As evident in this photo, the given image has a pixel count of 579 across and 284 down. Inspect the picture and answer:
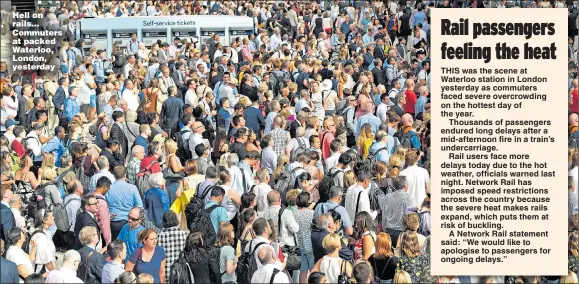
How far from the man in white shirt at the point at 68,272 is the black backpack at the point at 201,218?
1.38 meters

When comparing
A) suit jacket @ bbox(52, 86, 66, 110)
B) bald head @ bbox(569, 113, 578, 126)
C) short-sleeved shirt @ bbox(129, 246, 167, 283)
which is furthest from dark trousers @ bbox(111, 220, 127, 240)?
suit jacket @ bbox(52, 86, 66, 110)

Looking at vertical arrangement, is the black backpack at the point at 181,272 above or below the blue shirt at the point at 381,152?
below

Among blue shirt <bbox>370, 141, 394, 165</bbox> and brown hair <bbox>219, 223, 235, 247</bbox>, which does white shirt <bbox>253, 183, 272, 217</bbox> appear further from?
blue shirt <bbox>370, 141, 394, 165</bbox>

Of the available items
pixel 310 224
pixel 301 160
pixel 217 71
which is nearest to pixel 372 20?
pixel 217 71

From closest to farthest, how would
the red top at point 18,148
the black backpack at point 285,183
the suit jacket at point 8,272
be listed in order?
the suit jacket at point 8,272 < the black backpack at point 285,183 < the red top at point 18,148

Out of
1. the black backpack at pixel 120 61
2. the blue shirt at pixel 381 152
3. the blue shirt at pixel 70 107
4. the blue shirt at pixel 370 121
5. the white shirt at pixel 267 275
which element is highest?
the black backpack at pixel 120 61

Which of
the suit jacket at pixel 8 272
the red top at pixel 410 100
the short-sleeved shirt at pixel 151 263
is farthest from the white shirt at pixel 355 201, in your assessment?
the red top at pixel 410 100

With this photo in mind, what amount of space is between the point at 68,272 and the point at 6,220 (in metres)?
2.25

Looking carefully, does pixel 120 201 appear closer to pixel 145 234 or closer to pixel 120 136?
pixel 145 234

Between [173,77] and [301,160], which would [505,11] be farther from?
[173,77]

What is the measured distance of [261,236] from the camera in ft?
37.8

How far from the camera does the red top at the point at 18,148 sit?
17.0 meters

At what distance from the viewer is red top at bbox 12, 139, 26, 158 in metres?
17.0

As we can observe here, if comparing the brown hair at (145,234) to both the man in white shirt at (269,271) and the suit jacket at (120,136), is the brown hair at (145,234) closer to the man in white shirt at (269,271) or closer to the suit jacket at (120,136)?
the man in white shirt at (269,271)
